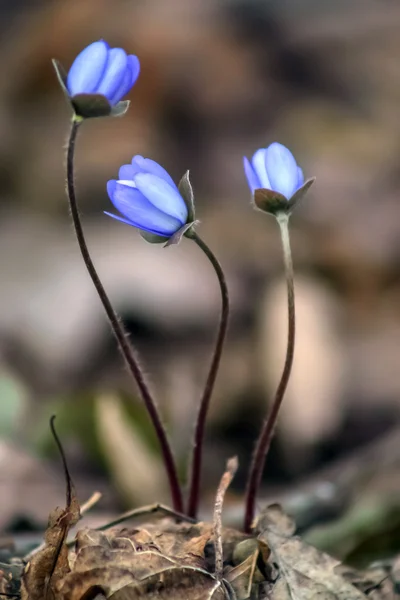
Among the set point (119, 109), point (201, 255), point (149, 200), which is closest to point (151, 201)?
point (149, 200)

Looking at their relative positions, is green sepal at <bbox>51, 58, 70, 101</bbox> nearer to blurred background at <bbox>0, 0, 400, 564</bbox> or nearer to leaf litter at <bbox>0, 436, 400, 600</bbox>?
leaf litter at <bbox>0, 436, 400, 600</bbox>

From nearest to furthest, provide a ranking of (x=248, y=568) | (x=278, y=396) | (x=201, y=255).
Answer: (x=248, y=568) < (x=278, y=396) < (x=201, y=255)

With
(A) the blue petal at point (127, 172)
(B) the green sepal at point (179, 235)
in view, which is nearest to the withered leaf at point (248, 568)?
(B) the green sepal at point (179, 235)

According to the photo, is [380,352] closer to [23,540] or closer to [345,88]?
[23,540]

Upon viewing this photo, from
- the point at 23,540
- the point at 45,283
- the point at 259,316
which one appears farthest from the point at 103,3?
the point at 23,540

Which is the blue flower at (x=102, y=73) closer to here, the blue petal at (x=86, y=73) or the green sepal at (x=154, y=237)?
the blue petal at (x=86, y=73)

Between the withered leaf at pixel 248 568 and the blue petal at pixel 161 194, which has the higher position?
the blue petal at pixel 161 194

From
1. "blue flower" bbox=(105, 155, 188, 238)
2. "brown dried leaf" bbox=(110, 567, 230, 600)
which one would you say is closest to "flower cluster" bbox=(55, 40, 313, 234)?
"blue flower" bbox=(105, 155, 188, 238)

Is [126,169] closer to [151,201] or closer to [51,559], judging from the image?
[151,201]
